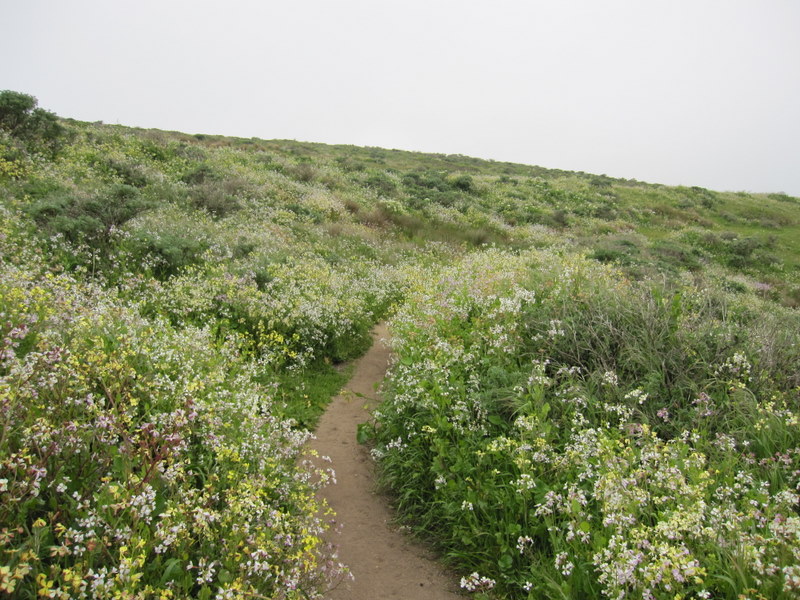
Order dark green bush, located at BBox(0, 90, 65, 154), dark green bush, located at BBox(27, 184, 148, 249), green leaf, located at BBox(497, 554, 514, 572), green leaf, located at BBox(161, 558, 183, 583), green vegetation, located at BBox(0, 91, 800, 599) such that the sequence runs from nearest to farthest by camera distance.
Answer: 1. green leaf, located at BBox(161, 558, 183, 583)
2. green vegetation, located at BBox(0, 91, 800, 599)
3. green leaf, located at BBox(497, 554, 514, 572)
4. dark green bush, located at BBox(27, 184, 148, 249)
5. dark green bush, located at BBox(0, 90, 65, 154)

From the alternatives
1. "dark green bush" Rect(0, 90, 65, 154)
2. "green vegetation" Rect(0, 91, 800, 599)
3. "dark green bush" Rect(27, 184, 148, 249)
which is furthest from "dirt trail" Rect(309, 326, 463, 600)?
"dark green bush" Rect(0, 90, 65, 154)

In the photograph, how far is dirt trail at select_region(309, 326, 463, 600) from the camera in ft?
15.4

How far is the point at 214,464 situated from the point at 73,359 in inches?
60.2

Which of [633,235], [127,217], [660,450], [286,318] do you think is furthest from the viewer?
[633,235]

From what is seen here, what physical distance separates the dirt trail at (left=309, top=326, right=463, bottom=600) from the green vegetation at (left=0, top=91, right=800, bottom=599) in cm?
26

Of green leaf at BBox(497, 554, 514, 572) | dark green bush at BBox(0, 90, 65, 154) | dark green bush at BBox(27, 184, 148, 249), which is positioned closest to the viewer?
green leaf at BBox(497, 554, 514, 572)

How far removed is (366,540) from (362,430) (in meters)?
1.94

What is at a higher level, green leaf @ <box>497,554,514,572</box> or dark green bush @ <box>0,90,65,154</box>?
dark green bush @ <box>0,90,65,154</box>

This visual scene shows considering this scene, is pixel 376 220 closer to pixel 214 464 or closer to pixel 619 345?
pixel 619 345

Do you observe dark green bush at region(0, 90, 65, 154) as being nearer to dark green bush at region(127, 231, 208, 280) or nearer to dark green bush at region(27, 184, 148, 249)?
dark green bush at region(27, 184, 148, 249)

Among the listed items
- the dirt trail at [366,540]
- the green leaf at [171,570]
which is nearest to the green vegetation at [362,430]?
the green leaf at [171,570]

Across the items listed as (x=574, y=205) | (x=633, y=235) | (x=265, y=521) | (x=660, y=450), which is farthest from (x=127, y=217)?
(x=574, y=205)

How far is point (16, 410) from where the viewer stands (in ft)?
11.3

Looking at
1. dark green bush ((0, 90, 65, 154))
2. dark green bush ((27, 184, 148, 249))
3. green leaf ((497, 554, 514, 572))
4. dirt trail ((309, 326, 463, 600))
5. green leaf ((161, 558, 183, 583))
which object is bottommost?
dirt trail ((309, 326, 463, 600))
